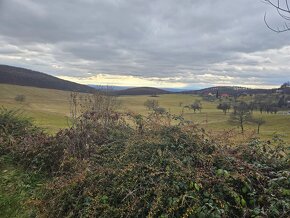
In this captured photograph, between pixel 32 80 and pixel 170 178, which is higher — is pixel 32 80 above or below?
below

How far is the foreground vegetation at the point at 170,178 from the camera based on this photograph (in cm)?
368

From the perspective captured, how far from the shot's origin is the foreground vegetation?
12.1 feet

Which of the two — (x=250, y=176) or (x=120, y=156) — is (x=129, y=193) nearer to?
(x=120, y=156)

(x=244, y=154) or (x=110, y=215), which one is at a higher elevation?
(x=244, y=154)

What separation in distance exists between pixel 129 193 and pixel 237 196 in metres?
1.29

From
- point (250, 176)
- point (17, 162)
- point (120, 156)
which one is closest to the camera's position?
point (250, 176)

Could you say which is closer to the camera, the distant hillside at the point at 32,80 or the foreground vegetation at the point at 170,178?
the foreground vegetation at the point at 170,178

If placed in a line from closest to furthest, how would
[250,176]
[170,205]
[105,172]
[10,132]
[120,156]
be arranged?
[170,205]
[250,176]
[105,172]
[120,156]
[10,132]

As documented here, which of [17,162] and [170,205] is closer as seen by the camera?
[170,205]

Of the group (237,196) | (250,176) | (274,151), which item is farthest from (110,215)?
(274,151)

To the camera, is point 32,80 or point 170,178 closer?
point 170,178

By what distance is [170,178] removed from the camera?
4.04 metres

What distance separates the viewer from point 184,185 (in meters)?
3.88

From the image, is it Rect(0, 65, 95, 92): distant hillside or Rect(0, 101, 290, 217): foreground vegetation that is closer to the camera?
Rect(0, 101, 290, 217): foreground vegetation
